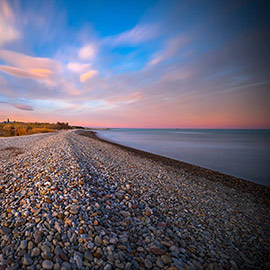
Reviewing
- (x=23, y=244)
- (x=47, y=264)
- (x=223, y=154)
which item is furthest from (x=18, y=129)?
(x=223, y=154)

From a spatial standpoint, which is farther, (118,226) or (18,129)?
(18,129)

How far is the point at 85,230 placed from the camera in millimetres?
2848

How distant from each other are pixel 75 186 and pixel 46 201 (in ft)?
3.10

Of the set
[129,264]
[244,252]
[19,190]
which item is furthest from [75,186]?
[244,252]

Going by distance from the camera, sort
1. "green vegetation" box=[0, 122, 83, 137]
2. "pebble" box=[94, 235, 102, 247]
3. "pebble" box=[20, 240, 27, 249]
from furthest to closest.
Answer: "green vegetation" box=[0, 122, 83, 137] → "pebble" box=[94, 235, 102, 247] → "pebble" box=[20, 240, 27, 249]

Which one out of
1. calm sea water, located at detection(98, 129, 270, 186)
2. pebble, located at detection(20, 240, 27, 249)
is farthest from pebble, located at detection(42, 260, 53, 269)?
calm sea water, located at detection(98, 129, 270, 186)

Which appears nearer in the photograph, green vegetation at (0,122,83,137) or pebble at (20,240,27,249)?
pebble at (20,240,27,249)

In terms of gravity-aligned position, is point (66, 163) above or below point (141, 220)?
above

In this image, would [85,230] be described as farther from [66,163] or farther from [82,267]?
[66,163]

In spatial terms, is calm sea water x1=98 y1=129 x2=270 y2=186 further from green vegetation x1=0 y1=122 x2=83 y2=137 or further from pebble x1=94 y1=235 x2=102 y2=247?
green vegetation x1=0 y1=122 x2=83 y2=137

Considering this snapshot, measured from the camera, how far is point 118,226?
3.27m

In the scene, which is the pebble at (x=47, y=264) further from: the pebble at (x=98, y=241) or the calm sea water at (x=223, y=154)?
the calm sea water at (x=223, y=154)

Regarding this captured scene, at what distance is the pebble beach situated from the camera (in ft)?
7.97

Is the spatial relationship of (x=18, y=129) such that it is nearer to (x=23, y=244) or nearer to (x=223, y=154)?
(x=23, y=244)
